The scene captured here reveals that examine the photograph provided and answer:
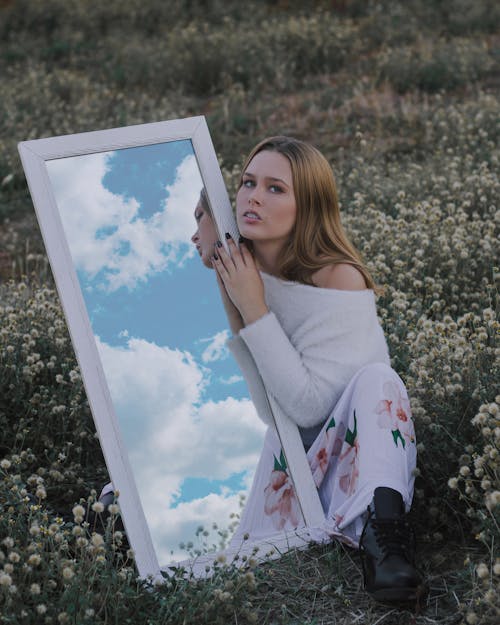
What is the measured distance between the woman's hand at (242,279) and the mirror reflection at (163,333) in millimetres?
53

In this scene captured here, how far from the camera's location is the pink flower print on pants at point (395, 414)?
2887mm

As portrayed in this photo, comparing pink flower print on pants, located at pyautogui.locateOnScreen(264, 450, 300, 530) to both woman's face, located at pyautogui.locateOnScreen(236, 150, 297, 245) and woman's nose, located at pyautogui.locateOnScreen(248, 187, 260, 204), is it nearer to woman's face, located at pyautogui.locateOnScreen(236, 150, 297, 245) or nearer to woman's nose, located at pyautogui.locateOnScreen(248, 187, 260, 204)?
woman's face, located at pyautogui.locateOnScreen(236, 150, 297, 245)

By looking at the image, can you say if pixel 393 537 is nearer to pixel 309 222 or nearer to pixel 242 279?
pixel 242 279

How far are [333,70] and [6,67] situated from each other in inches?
162

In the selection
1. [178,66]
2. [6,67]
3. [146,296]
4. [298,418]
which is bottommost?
[298,418]

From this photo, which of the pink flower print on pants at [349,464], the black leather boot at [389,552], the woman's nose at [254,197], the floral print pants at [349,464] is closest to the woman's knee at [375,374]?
the floral print pants at [349,464]

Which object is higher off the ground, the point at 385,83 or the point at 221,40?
the point at 221,40

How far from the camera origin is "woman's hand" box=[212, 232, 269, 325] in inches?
119

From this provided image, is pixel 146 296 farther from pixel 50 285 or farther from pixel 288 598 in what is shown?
pixel 50 285

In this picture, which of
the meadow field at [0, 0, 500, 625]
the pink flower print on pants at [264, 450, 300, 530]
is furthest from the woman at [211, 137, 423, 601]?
the meadow field at [0, 0, 500, 625]

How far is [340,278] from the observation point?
3.17 meters

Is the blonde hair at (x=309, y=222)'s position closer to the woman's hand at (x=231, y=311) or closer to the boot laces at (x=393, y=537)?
the woman's hand at (x=231, y=311)

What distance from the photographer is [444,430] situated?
10.4 ft

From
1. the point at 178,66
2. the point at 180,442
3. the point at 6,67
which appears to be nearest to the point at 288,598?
the point at 180,442
